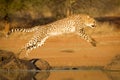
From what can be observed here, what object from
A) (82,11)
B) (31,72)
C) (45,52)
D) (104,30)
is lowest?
(31,72)

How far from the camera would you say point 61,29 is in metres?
4.93

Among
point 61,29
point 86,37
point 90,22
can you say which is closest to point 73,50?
point 86,37

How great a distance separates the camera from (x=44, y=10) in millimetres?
4988

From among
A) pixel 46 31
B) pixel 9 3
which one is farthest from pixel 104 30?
pixel 9 3

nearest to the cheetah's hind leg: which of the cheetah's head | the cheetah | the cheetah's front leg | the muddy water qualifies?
the cheetah

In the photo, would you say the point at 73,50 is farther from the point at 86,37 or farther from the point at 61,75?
the point at 61,75

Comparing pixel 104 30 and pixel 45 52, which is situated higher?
pixel 104 30

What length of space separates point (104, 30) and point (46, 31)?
1.02 meters

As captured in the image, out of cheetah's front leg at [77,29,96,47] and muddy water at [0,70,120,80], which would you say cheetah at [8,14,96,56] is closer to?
cheetah's front leg at [77,29,96,47]

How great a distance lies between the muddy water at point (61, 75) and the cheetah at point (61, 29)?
0.48 meters

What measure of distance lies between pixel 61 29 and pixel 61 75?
0.89 metres

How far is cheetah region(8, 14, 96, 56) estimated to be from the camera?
192 inches

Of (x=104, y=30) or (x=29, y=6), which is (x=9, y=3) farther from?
(x=104, y=30)

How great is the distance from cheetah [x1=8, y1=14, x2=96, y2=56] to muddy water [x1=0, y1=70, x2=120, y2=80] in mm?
477
